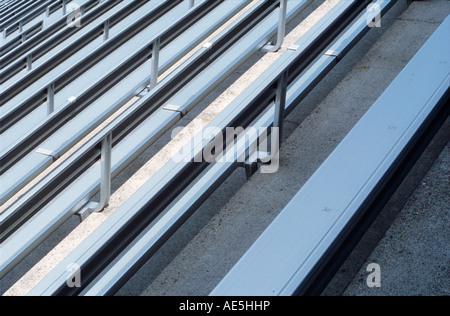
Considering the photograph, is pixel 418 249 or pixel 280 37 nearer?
pixel 418 249

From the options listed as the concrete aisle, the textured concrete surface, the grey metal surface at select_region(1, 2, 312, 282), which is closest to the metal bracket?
the grey metal surface at select_region(1, 2, 312, 282)

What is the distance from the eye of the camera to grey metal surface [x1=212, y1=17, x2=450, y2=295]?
2.14 m

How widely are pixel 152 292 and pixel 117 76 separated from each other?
2.08 m

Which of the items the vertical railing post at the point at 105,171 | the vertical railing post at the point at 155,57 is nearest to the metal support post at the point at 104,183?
the vertical railing post at the point at 105,171

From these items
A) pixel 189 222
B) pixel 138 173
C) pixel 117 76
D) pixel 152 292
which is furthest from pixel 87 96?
pixel 152 292

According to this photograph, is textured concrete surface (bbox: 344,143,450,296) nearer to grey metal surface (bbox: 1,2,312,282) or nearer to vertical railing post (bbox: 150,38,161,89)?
grey metal surface (bbox: 1,2,312,282)

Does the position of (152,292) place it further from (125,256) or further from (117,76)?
(117,76)

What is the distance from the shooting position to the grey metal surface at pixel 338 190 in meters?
2.14

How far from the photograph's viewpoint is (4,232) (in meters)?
3.57

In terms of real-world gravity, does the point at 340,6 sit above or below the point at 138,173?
above

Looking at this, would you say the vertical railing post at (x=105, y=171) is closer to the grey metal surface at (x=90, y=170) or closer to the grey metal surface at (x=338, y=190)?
the grey metal surface at (x=90, y=170)

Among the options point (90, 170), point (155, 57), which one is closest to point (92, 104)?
point (155, 57)

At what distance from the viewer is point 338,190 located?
246cm

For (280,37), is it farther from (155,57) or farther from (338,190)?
(338,190)
